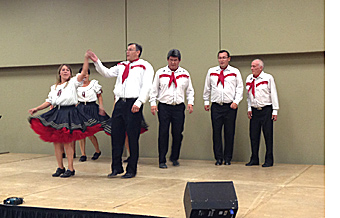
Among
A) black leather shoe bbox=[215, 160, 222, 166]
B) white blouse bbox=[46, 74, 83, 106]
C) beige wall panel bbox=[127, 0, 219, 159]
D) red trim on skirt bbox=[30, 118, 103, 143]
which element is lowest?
black leather shoe bbox=[215, 160, 222, 166]

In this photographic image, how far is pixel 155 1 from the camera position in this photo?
7848mm

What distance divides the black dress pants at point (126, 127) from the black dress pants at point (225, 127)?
1.74 meters

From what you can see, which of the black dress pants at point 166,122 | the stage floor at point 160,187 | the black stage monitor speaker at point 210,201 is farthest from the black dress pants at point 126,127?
the black stage monitor speaker at point 210,201

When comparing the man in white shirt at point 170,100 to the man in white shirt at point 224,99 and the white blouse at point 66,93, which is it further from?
the white blouse at point 66,93

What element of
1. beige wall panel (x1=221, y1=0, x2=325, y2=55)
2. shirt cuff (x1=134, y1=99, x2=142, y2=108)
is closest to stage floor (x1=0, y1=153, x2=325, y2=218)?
shirt cuff (x1=134, y1=99, x2=142, y2=108)

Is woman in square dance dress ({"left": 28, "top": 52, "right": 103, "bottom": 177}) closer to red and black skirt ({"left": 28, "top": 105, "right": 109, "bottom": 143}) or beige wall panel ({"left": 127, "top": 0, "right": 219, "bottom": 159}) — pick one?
red and black skirt ({"left": 28, "top": 105, "right": 109, "bottom": 143})

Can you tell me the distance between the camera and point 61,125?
17.9ft

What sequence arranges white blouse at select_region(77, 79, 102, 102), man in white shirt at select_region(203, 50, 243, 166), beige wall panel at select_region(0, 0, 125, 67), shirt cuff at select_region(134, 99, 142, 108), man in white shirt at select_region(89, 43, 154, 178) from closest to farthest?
shirt cuff at select_region(134, 99, 142, 108), man in white shirt at select_region(89, 43, 154, 178), man in white shirt at select_region(203, 50, 243, 166), white blouse at select_region(77, 79, 102, 102), beige wall panel at select_region(0, 0, 125, 67)

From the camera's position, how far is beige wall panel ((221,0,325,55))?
6871mm

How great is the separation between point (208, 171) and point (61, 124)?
2.10 metres

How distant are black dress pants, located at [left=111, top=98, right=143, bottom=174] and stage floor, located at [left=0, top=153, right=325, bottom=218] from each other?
29 centimetres

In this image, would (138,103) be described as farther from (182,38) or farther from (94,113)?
(182,38)

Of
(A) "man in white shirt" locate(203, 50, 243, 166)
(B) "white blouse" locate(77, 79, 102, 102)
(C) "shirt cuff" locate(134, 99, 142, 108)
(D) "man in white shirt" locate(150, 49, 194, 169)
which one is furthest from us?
(B) "white blouse" locate(77, 79, 102, 102)

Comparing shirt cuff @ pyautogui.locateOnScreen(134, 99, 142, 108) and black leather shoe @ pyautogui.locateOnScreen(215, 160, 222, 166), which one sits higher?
shirt cuff @ pyautogui.locateOnScreen(134, 99, 142, 108)
